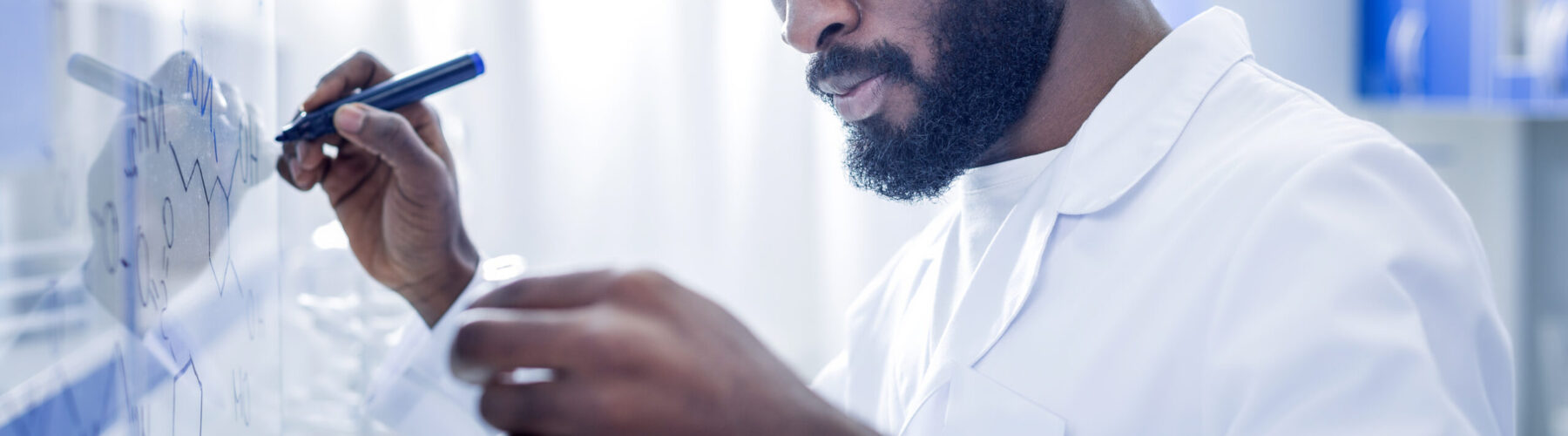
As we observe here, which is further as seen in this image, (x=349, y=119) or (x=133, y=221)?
(x=349, y=119)

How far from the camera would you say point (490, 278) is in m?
0.77

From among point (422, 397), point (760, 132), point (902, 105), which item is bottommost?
point (422, 397)

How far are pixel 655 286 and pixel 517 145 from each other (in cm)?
125

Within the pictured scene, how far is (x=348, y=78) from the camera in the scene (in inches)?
26.9

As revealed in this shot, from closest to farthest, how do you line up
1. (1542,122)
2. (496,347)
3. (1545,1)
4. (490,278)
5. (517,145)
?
(496,347) < (490,278) < (1545,1) < (517,145) < (1542,122)

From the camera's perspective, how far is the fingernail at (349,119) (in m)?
0.62

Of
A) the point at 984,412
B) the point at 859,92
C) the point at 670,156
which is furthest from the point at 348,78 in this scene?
the point at 670,156

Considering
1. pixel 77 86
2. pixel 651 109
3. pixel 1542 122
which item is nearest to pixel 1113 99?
pixel 77 86

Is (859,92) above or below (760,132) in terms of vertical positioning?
above

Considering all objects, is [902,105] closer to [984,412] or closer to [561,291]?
[984,412]

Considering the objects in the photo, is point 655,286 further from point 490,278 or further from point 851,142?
point 490,278

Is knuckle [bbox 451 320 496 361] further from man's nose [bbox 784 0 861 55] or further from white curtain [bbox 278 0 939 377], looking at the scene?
white curtain [bbox 278 0 939 377]

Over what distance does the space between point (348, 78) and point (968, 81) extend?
0.40m

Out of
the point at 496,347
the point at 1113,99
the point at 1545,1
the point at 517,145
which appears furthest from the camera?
the point at 517,145
